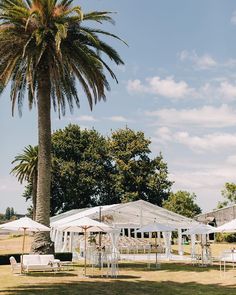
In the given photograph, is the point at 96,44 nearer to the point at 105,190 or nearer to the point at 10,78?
the point at 10,78

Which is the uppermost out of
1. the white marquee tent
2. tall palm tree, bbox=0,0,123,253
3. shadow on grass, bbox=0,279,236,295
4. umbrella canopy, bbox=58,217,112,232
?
tall palm tree, bbox=0,0,123,253

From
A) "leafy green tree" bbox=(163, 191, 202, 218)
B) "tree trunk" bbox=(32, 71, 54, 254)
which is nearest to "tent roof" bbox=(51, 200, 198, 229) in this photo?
"tree trunk" bbox=(32, 71, 54, 254)

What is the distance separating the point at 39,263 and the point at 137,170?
1538 inches

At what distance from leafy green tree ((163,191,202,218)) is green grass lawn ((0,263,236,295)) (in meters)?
34.8

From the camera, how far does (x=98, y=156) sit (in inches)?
2345

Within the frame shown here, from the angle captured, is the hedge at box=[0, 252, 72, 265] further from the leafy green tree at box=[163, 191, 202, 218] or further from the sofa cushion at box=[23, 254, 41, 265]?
the leafy green tree at box=[163, 191, 202, 218]

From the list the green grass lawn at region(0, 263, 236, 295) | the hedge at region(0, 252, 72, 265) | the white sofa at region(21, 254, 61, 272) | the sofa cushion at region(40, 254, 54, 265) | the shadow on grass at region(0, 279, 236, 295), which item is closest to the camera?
the shadow on grass at region(0, 279, 236, 295)

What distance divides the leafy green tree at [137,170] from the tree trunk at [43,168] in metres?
34.5

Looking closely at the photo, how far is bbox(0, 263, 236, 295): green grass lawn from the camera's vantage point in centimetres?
1422

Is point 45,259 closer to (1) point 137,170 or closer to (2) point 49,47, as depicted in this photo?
(2) point 49,47

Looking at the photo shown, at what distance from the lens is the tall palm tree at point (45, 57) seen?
847 inches

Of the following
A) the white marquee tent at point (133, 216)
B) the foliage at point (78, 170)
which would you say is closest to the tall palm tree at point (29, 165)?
the foliage at point (78, 170)

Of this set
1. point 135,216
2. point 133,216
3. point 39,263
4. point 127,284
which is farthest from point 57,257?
point 127,284

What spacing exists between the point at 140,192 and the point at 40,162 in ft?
120
